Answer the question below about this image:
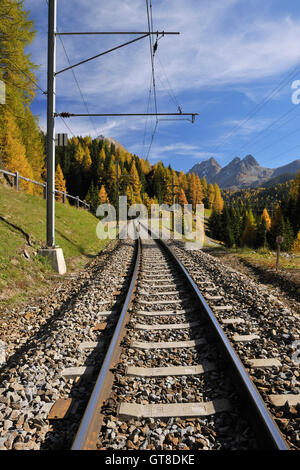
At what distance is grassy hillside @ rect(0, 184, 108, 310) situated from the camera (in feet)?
23.5

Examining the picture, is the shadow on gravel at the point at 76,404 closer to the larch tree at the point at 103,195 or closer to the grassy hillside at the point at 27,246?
the grassy hillside at the point at 27,246

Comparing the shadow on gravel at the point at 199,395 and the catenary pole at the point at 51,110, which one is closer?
the shadow on gravel at the point at 199,395

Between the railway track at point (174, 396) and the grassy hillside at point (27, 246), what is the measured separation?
11.8 ft

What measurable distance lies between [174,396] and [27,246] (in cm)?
770

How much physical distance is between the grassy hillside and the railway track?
3609 millimetres

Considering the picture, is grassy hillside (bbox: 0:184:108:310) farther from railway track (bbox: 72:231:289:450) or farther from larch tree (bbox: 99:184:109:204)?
larch tree (bbox: 99:184:109:204)

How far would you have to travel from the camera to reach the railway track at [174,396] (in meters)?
2.45

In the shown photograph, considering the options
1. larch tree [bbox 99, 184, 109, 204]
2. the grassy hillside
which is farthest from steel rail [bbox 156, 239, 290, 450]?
larch tree [bbox 99, 184, 109, 204]

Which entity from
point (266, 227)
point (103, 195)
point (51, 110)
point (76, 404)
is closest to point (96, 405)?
point (76, 404)

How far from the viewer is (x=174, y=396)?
309cm

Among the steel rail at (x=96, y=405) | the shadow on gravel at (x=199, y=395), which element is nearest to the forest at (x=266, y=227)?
the shadow on gravel at (x=199, y=395)

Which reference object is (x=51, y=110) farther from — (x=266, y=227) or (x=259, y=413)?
(x=266, y=227)

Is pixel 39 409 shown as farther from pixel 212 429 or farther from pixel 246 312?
pixel 246 312
